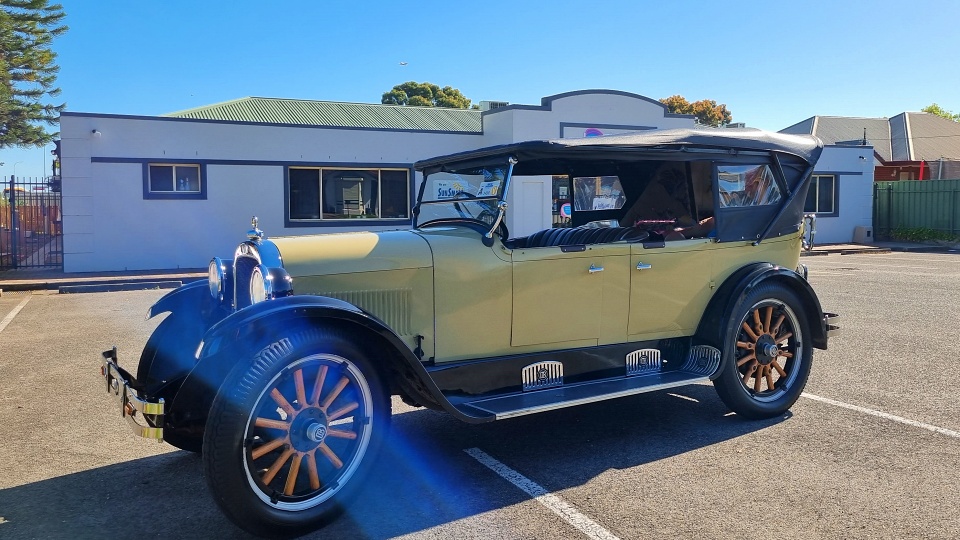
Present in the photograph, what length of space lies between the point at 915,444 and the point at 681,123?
58.1 ft

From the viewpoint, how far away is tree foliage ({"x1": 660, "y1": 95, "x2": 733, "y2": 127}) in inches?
2110

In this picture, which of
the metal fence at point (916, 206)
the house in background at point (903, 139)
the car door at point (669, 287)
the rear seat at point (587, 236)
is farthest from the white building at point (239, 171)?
the house in background at point (903, 139)

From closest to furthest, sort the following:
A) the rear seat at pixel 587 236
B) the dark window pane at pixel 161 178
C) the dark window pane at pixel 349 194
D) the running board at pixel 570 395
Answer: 1. the running board at pixel 570 395
2. the rear seat at pixel 587 236
3. the dark window pane at pixel 161 178
4. the dark window pane at pixel 349 194

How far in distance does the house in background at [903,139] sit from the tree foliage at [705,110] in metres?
15.8

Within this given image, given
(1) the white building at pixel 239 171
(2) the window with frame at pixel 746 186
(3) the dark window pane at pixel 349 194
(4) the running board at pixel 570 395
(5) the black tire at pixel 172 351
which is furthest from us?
(3) the dark window pane at pixel 349 194

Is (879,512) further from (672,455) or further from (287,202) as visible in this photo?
(287,202)

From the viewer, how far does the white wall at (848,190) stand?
24.7m

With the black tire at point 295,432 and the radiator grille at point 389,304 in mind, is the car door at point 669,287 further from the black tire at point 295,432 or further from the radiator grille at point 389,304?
the black tire at point 295,432

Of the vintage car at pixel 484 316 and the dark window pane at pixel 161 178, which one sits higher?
the dark window pane at pixel 161 178

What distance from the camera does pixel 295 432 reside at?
3475mm

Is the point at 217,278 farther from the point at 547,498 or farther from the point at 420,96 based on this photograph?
the point at 420,96

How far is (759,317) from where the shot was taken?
5.25 m

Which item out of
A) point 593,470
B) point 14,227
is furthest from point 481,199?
point 14,227

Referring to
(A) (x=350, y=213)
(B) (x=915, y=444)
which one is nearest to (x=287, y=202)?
(A) (x=350, y=213)
